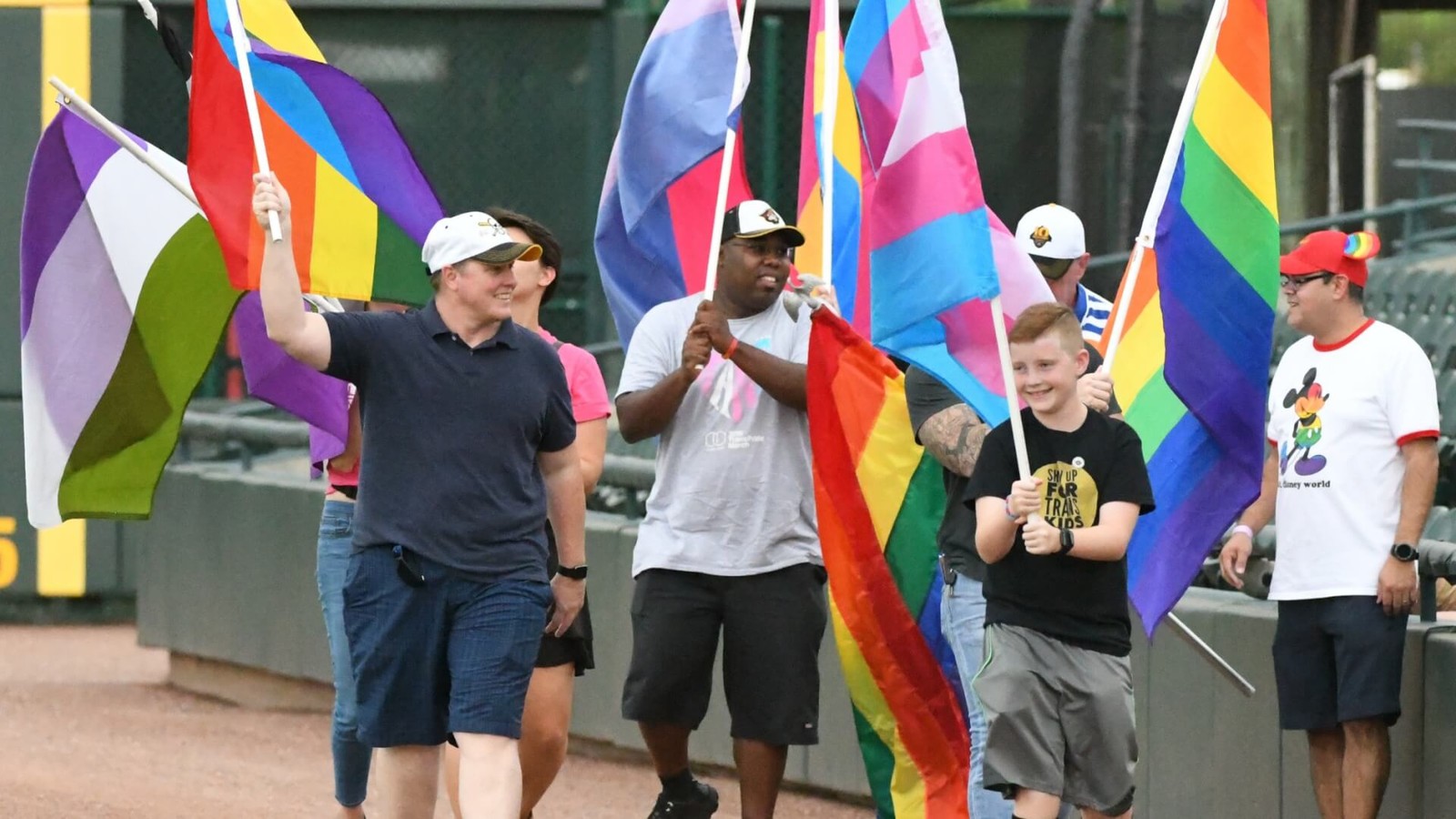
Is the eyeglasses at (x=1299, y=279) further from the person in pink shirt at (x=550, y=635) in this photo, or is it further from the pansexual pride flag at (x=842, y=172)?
the person in pink shirt at (x=550, y=635)

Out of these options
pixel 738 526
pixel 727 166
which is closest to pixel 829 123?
pixel 727 166

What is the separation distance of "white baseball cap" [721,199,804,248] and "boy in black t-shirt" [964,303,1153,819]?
4.20ft

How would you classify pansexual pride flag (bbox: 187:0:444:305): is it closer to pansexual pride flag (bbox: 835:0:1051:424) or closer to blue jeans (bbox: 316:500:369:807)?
blue jeans (bbox: 316:500:369:807)

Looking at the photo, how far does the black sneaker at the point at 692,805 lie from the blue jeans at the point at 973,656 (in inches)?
46.0

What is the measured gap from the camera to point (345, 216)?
720cm

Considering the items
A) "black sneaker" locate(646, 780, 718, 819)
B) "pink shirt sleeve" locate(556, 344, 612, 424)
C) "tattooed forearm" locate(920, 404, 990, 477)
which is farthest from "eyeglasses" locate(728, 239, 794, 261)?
"black sneaker" locate(646, 780, 718, 819)

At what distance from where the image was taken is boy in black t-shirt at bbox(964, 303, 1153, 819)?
616 centimetres

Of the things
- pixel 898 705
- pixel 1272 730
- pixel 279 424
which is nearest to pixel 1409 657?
pixel 1272 730

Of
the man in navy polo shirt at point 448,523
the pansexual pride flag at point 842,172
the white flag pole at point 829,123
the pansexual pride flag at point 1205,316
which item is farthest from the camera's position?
the pansexual pride flag at point 842,172

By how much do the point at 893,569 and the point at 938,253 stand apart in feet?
3.40

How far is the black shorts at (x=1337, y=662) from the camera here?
7.13m

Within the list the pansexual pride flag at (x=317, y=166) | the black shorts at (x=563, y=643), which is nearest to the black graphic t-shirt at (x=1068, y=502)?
the black shorts at (x=563, y=643)

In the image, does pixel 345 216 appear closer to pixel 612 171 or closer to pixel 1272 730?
pixel 612 171

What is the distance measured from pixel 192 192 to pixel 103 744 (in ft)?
14.7
